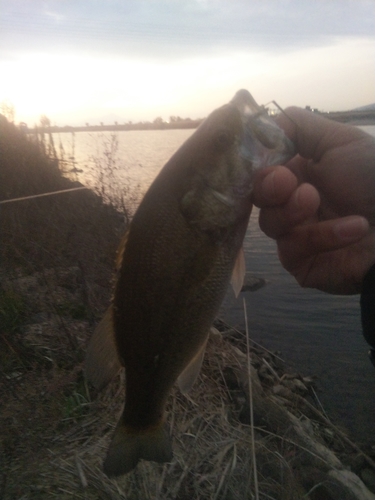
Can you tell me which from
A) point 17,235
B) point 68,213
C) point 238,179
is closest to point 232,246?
point 238,179

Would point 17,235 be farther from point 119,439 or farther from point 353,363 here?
point 353,363

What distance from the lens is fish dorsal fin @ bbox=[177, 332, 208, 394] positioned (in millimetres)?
2111

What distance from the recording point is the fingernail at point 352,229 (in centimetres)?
220

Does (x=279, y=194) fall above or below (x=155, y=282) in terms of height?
above

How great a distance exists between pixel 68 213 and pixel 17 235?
1.39 m

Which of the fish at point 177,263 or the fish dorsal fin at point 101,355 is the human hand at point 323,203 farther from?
the fish dorsal fin at point 101,355

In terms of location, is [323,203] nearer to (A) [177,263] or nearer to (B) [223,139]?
(B) [223,139]

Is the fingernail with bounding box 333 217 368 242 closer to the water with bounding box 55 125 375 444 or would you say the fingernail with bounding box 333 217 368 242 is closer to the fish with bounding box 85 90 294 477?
the fish with bounding box 85 90 294 477

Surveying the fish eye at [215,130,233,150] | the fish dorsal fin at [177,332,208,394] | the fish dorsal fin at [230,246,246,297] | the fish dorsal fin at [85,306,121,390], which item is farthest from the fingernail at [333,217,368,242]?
the fish dorsal fin at [85,306,121,390]

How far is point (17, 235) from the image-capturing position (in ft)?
21.0

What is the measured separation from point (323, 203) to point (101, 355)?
6.17ft

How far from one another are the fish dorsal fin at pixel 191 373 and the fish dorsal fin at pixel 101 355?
396 mm

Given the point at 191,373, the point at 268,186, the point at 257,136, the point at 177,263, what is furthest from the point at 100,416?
the point at 257,136

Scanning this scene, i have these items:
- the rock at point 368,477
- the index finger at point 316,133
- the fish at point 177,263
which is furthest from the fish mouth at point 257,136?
the rock at point 368,477
